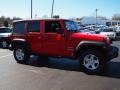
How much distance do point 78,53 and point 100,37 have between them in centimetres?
108

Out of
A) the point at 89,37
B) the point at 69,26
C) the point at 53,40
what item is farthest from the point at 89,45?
the point at 53,40

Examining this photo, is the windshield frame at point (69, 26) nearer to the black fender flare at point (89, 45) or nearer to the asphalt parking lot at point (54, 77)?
the black fender flare at point (89, 45)

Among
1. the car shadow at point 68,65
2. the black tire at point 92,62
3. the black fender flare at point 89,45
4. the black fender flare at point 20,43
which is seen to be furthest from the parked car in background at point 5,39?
the black tire at point 92,62

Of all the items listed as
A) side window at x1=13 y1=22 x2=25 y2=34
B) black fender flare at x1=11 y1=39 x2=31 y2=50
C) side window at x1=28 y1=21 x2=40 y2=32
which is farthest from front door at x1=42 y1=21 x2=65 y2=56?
side window at x1=13 y1=22 x2=25 y2=34

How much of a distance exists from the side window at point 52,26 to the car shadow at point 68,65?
1504mm

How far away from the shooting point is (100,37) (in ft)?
29.6

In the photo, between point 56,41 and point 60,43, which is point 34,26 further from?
point 60,43

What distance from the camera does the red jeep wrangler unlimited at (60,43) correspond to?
9.09m

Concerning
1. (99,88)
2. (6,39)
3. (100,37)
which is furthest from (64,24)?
(6,39)

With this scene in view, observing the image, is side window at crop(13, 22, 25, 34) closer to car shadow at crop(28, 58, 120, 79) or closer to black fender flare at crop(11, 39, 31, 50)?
black fender flare at crop(11, 39, 31, 50)

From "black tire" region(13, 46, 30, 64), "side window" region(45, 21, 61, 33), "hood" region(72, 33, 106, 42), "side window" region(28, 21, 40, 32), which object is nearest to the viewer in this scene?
"hood" region(72, 33, 106, 42)

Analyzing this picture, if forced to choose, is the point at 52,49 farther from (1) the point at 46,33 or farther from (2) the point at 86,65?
(2) the point at 86,65

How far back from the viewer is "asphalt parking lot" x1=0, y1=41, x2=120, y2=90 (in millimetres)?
7246


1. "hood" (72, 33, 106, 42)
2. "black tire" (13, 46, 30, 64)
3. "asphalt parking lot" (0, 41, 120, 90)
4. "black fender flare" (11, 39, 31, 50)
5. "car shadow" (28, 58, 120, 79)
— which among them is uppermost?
"hood" (72, 33, 106, 42)
